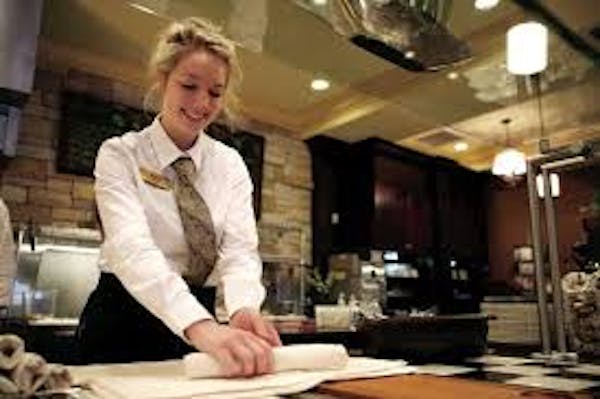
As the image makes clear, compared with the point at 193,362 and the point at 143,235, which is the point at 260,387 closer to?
the point at 193,362

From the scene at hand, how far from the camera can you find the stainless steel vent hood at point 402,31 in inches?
66.1

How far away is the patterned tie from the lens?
1.09 meters

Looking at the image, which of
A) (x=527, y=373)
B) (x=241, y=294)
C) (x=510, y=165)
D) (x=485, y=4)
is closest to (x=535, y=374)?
(x=527, y=373)

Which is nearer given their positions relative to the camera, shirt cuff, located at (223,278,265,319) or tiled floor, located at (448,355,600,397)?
tiled floor, located at (448,355,600,397)

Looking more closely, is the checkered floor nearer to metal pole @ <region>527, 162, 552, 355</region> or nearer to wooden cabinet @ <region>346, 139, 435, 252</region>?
metal pole @ <region>527, 162, 552, 355</region>

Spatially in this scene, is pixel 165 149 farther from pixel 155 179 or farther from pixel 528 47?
pixel 528 47

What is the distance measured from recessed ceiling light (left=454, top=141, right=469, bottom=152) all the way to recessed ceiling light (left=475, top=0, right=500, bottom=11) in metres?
3.12

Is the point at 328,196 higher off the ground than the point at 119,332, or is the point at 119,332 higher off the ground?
the point at 328,196

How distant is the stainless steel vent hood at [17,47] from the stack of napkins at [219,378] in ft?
6.97

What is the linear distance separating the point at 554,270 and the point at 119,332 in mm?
1207

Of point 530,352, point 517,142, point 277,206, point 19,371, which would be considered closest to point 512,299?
point 530,352

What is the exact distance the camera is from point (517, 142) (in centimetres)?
654

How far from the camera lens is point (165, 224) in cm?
109

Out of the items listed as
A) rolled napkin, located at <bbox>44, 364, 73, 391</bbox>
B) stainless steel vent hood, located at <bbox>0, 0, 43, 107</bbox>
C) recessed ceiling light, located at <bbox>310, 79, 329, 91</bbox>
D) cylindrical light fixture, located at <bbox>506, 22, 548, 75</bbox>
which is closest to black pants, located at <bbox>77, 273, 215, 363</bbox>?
rolled napkin, located at <bbox>44, 364, 73, 391</bbox>
